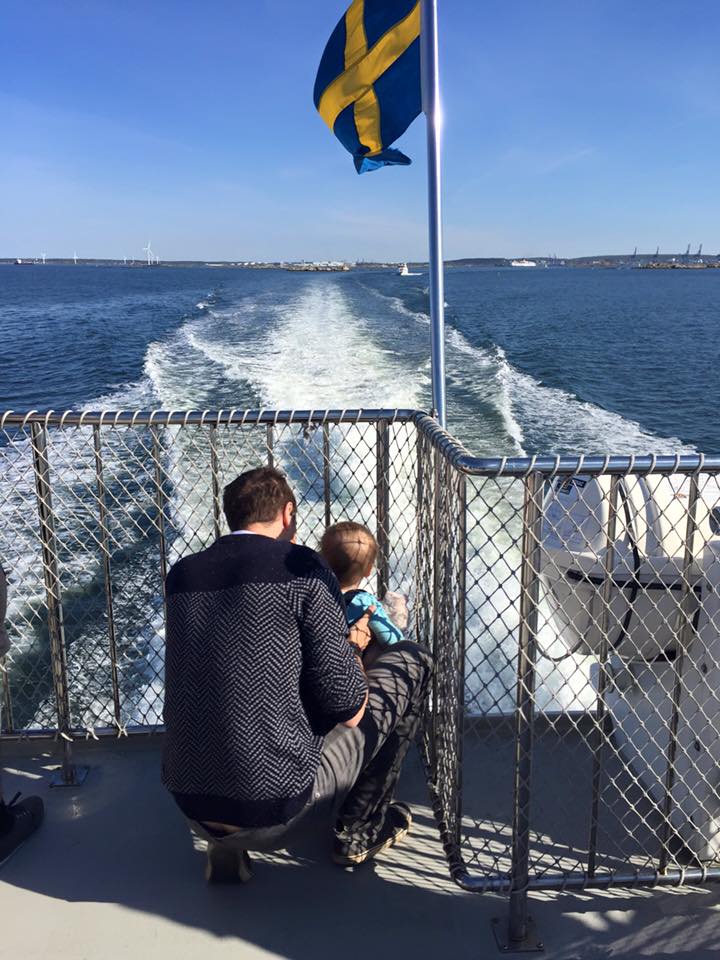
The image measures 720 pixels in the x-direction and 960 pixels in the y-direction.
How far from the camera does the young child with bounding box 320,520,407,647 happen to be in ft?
9.00

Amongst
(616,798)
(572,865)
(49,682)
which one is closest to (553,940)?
(572,865)

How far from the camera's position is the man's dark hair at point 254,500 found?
224 cm

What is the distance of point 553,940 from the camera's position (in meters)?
2.36

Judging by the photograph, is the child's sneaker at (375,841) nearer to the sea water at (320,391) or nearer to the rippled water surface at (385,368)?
the sea water at (320,391)

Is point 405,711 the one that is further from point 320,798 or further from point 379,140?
point 379,140

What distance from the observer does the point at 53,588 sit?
3.04 metres

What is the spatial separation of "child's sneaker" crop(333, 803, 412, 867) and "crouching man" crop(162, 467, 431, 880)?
31 cm

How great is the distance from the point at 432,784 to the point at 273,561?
140 cm

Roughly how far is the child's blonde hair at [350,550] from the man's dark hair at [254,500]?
0.49m

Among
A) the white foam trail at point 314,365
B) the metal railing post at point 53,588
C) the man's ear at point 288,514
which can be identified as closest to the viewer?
the man's ear at point 288,514

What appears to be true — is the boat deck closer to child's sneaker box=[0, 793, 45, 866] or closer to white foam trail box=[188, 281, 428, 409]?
child's sneaker box=[0, 793, 45, 866]

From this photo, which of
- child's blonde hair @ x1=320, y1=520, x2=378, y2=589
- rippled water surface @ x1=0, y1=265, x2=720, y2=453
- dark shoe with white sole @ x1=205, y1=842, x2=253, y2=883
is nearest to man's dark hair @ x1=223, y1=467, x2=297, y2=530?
child's blonde hair @ x1=320, y1=520, x2=378, y2=589

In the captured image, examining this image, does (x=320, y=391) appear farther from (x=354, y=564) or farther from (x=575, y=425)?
(x=354, y=564)

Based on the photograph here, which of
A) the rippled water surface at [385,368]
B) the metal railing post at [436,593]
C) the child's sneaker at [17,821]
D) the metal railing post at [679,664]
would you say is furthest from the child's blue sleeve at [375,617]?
the rippled water surface at [385,368]
